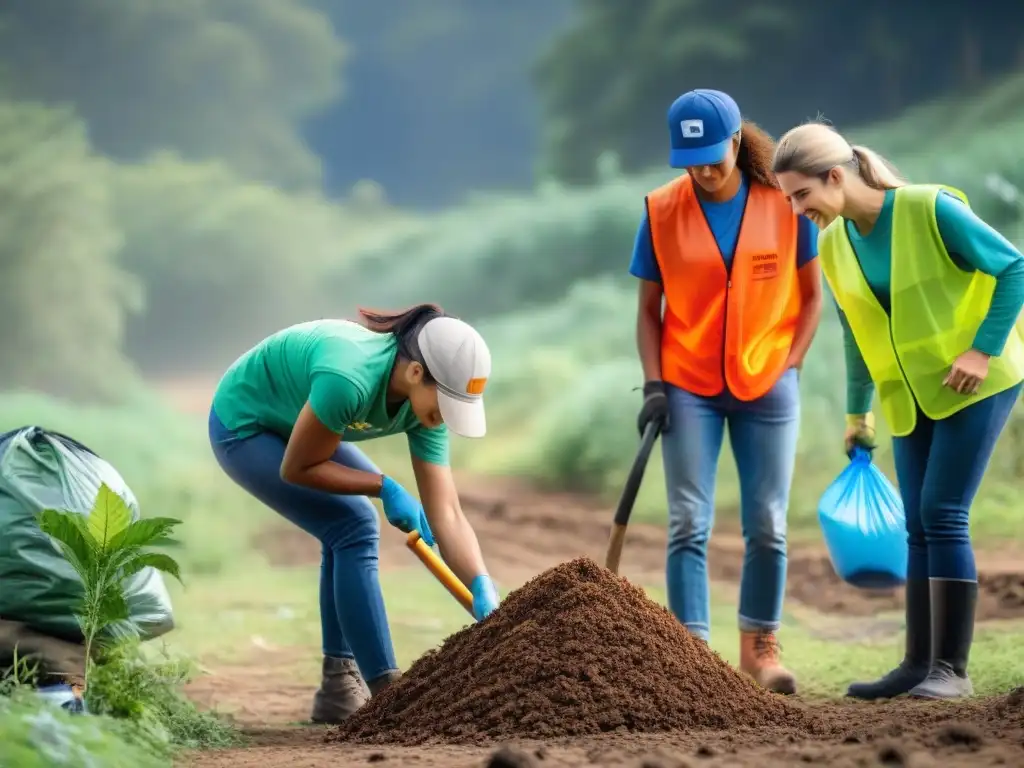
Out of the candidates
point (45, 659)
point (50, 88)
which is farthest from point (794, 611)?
point (50, 88)

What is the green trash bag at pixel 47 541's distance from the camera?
11.8ft

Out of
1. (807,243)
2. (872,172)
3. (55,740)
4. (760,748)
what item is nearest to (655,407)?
(807,243)

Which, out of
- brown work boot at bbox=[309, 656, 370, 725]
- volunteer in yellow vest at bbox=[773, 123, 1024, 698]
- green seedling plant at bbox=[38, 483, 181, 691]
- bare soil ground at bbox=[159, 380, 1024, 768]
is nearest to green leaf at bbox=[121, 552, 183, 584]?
green seedling plant at bbox=[38, 483, 181, 691]

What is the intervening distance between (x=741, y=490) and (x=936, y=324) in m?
0.72

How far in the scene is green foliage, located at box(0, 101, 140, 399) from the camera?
30.3 ft

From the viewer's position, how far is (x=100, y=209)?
31.7 feet

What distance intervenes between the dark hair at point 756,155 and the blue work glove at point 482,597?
1.37 m

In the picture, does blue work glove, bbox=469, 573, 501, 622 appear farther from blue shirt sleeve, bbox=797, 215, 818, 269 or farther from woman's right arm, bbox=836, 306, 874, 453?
blue shirt sleeve, bbox=797, 215, 818, 269

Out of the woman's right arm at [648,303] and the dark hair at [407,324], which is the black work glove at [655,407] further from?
the dark hair at [407,324]

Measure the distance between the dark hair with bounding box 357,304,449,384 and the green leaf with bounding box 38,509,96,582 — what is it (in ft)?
2.71

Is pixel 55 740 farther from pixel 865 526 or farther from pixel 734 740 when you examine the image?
pixel 865 526

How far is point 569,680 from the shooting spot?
3.28 meters

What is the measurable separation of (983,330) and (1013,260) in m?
0.19

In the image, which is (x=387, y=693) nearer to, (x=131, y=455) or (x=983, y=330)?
(x=983, y=330)
